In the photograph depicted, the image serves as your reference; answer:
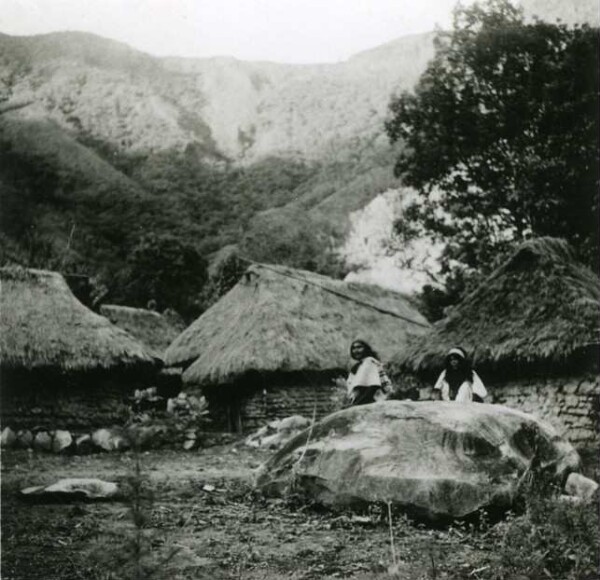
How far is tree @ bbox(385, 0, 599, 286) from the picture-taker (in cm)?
1591

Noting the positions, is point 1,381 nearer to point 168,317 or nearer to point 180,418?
point 180,418

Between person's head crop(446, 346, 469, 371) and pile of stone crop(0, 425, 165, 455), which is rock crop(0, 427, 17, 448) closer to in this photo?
pile of stone crop(0, 425, 165, 455)

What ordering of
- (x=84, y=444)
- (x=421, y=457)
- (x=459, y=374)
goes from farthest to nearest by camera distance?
(x=84, y=444) → (x=459, y=374) → (x=421, y=457)

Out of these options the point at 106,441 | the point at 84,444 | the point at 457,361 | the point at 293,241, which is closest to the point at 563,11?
the point at 457,361

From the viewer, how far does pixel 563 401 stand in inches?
381

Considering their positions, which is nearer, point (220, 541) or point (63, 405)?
point (220, 541)

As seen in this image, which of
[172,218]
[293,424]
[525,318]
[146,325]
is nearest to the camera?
[525,318]

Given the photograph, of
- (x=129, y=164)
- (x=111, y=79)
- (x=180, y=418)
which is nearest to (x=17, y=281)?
(x=180, y=418)

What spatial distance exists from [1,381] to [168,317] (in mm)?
10742

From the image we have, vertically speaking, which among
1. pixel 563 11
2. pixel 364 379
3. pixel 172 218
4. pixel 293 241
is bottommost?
pixel 364 379

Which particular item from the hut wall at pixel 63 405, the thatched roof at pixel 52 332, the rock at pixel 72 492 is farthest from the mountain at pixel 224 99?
the rock at pixel 72 492

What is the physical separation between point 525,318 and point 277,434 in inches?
169

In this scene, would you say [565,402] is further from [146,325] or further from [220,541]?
[146,325]

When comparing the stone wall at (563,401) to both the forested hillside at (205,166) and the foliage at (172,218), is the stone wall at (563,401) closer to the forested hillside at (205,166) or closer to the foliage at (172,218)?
the forested hillside at (205,166)
